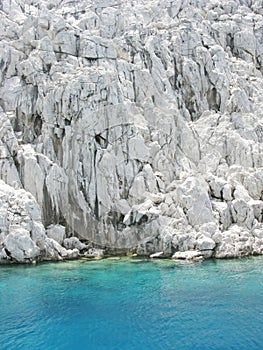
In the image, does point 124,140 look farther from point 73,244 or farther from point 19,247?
point 19,247

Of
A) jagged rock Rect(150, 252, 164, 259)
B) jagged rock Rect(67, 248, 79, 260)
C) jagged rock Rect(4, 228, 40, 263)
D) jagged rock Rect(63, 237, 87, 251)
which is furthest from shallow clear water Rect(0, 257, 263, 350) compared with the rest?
jagged rock Rect(63, 237, 87, 251)

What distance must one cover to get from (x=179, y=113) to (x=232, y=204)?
22940mm

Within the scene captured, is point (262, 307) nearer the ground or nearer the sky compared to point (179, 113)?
nearer the ground

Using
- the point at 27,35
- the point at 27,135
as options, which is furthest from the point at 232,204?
the point at 27,35

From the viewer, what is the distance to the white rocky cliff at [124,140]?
6144cm

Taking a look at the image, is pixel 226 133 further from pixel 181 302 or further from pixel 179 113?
pixel 181 302

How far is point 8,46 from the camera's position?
76.4 m

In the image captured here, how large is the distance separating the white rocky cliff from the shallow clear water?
7792mm

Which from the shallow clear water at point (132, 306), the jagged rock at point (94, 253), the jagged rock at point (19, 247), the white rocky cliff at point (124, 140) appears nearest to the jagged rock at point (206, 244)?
the white rocky cliff at point (124, 140)

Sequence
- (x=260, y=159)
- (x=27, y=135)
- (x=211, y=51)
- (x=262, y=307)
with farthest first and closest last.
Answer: (x=211, y=51)
(x=260, y=159)
(x=27, y=135)
(x=262, y=307)

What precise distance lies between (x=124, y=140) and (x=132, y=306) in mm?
36686

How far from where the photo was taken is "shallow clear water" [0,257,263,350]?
29.9 meters

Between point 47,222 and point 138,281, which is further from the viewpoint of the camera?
point 47,222

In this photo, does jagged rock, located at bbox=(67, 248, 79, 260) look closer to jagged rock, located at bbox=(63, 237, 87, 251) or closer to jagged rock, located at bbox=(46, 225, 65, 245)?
jagged rock, located at bbox=(63, 237, 87, 251)
